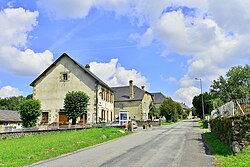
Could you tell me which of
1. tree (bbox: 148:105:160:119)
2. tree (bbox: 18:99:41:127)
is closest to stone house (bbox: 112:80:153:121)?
tree (bbox: 148:105:160:119)

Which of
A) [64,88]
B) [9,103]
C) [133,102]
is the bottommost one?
[133,102]

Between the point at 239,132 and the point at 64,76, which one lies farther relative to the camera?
the point at 64,76

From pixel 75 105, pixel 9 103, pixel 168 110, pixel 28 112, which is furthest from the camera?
pixel 9 103

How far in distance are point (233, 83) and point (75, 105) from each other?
130 ft

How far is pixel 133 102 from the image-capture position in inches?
2653

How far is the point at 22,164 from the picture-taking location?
1116 centimetres

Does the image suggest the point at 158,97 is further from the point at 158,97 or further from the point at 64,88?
the point at 64,88

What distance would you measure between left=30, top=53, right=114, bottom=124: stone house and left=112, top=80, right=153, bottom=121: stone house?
20.8 metres

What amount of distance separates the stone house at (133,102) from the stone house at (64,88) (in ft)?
68.4

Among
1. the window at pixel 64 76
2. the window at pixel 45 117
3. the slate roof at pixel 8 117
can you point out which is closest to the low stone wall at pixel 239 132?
the window at pixel 64 76

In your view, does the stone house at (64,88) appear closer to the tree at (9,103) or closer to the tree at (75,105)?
the tree at (75,105)

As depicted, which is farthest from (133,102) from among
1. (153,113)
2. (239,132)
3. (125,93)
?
(239,132)

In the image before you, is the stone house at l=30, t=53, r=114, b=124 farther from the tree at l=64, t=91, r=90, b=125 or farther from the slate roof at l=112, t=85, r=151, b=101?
the slate roof at l=112, t=85, r=151, b=101

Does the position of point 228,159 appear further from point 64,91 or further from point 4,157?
point 64,91
